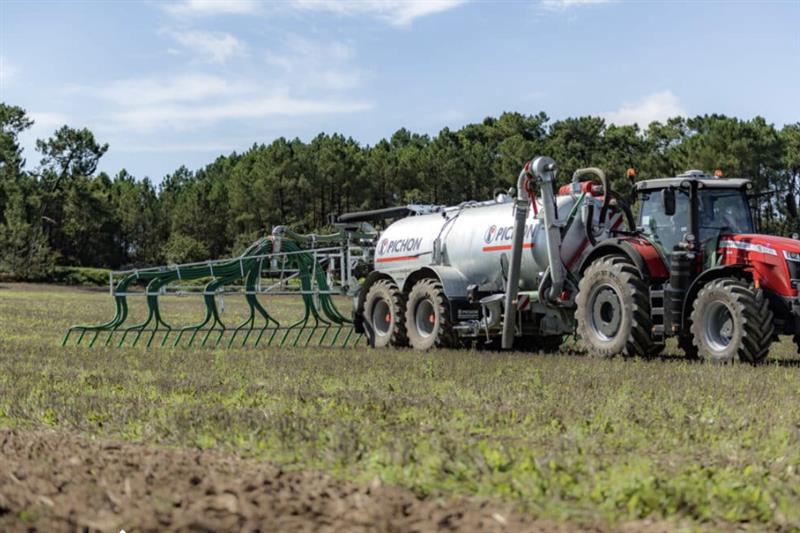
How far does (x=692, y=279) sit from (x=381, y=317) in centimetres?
731

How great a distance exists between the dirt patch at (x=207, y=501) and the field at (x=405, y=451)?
0.01 m

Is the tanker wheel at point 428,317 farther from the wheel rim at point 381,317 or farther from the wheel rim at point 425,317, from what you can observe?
the wheel rim at point 381,317

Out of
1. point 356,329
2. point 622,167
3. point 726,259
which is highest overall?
point 622,167

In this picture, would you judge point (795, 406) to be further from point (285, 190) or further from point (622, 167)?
point (285, 190)

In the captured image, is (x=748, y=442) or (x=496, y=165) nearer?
(x=748, y=442)

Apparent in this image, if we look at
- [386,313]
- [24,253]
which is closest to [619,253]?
[386,313]

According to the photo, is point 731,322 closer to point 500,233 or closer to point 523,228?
point 523,228

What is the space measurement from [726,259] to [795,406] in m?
5.27

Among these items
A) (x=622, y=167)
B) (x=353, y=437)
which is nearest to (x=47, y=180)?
(x=622, y=167)

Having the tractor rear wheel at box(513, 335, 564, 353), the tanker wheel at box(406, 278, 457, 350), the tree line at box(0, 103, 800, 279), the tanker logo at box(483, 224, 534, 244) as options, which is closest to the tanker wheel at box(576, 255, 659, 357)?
the tanker logo at box(483, 224, 534, 244)

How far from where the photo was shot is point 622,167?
198 feet

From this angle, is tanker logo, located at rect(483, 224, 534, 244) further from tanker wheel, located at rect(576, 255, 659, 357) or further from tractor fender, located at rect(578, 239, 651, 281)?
tanker wheel, located at rect(576, 255, 659, 357)

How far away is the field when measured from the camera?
5188mm

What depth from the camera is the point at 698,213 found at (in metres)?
14.3
